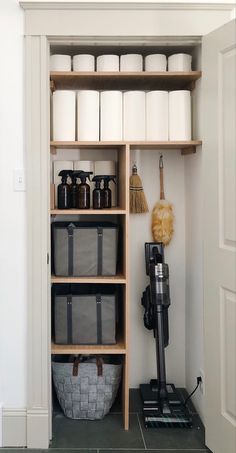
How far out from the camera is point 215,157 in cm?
219

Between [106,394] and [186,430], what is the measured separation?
49 cm

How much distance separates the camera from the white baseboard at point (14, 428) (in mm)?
2355

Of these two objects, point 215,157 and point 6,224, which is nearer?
point 215,157

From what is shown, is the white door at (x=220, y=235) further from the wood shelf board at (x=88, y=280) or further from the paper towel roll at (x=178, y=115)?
the wood shelf board at (x=88, y=280)

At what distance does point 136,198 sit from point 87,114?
2.05ft

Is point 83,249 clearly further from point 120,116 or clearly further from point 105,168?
point 120,116

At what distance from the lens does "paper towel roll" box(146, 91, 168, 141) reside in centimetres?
243

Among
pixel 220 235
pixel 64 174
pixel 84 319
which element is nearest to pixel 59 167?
pixel 64 174

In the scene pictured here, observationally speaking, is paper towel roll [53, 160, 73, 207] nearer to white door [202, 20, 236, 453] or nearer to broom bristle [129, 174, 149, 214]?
broom bristle [129, 174, 149, 214]

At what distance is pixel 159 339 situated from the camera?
2559mm

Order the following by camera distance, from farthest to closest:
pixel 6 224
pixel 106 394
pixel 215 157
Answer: pixel 106 394 < pixel 6 224 < pixel 215 157

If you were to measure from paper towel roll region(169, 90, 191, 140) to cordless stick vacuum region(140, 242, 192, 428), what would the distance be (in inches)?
25.9

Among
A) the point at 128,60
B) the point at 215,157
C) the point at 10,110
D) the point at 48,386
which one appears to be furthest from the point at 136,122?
the point at 48,386

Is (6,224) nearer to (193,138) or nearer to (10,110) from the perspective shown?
(10,110)
